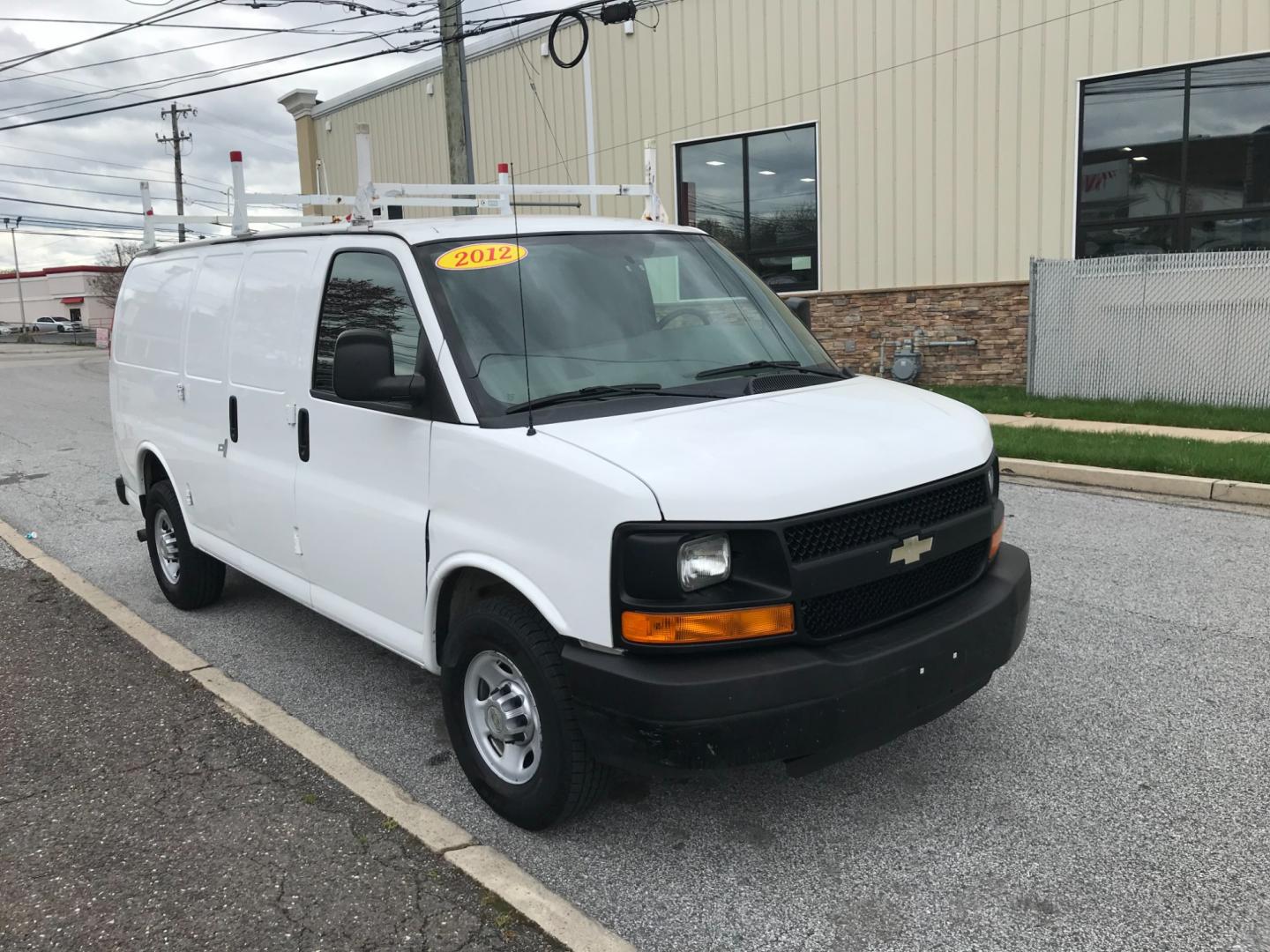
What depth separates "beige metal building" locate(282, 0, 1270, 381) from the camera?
13.4 meters

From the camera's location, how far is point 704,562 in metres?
2.95

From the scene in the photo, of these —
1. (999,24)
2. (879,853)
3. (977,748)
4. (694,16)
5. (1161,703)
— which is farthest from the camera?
(694,16)

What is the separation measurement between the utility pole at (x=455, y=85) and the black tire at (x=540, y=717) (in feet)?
44.6

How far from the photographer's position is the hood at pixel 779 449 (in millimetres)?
2932

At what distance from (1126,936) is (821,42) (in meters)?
15.5

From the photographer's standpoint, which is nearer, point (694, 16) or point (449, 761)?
point (449, 761)

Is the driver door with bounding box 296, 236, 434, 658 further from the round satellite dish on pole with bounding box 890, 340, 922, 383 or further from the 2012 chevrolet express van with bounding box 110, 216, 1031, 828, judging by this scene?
the round satellite dish on pole with bounding box 890, 340, 922, 383

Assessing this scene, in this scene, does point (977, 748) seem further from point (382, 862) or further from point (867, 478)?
point (382, 862)

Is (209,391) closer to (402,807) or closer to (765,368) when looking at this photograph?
(402,807)

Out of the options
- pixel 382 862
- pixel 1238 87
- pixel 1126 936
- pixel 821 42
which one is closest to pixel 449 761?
pixel 382 862

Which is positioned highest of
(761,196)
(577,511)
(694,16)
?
(694,16)

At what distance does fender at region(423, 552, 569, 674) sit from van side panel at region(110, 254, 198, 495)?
2662mm

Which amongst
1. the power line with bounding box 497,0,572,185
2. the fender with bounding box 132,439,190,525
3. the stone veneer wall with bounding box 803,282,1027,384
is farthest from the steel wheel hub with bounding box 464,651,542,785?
the power line with bounding box 497,0,572,185

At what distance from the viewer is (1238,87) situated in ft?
42.7
